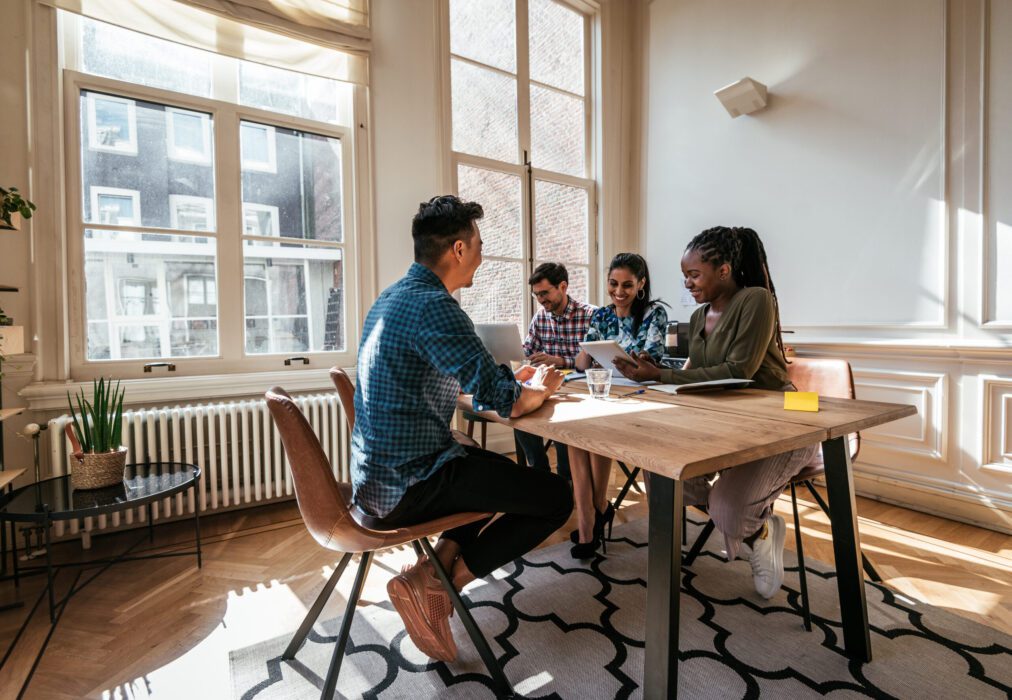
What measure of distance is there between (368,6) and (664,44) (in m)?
2.31

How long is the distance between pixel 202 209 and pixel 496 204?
6.16 feet

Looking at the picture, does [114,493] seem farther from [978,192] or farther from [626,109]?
[626,109]

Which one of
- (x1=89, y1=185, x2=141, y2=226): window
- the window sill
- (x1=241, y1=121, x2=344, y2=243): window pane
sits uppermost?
(x1=241, y1=121, x2=344, y2=243): window pane

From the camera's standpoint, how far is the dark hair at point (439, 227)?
5.01 feet

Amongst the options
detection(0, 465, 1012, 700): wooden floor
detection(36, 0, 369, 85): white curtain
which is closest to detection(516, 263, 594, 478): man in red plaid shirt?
detection(0, 465, 1012, 700): wooden floor

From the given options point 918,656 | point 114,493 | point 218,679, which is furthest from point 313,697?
point 918,656

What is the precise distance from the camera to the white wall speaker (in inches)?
131

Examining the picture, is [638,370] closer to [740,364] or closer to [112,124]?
[740,364]

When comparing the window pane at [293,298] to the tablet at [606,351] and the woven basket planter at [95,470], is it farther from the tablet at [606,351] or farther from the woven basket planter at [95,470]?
the tablet at [606,351]

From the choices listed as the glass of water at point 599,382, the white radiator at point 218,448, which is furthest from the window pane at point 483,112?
the glass of water at point 599,382

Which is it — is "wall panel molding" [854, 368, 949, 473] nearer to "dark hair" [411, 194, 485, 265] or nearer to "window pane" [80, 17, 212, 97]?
"dark hair" [411, 194, 485, 265]

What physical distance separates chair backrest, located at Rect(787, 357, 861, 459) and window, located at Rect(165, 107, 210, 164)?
3.01 metres

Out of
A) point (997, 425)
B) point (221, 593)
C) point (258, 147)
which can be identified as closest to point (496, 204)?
point (258, 147)

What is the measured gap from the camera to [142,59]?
262 cm
